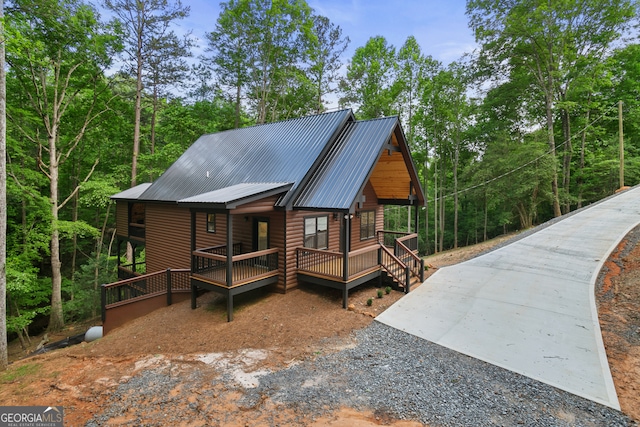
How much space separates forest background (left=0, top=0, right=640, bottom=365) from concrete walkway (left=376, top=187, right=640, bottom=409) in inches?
386

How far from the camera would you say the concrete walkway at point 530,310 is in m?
5.17

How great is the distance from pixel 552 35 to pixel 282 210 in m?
22.5

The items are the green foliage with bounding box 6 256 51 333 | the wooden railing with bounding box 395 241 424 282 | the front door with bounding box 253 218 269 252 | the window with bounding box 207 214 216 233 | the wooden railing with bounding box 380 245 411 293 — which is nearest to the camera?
the wooden railing with bounding box 380 245 411 293

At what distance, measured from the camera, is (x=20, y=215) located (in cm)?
1609

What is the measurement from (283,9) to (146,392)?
22.4m

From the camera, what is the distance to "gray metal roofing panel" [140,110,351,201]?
10.2 meters

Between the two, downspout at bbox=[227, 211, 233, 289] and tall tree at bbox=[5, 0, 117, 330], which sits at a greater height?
tall tree at bbox=[5, 0, 117, 330]

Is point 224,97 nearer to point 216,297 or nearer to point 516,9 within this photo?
point 216,297

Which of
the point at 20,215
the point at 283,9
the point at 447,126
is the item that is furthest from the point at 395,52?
the point at 20,215

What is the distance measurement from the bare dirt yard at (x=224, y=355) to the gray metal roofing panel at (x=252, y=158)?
403cm

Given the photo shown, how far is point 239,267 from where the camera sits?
27.8 feet

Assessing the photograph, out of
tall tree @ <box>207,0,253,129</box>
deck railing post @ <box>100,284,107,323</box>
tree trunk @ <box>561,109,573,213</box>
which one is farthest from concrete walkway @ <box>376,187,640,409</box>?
tall tree @ <box>207,0,253,129</box>

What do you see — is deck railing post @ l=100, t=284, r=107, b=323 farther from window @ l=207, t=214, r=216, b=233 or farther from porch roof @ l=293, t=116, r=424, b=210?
porch roof @ l=293, t=116, r=424, b=210

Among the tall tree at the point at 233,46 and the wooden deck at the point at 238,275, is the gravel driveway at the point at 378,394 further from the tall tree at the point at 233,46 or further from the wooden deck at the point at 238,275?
the tall tree at the point at 233,46
